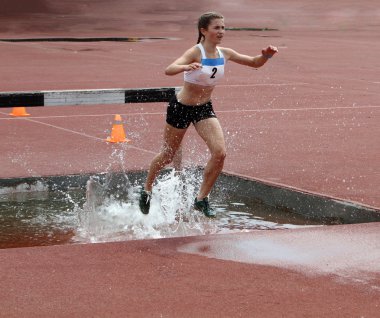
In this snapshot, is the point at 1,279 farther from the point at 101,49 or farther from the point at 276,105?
the point at 101,49

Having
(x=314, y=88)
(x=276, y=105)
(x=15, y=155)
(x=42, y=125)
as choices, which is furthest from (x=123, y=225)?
(x=314, y=88)

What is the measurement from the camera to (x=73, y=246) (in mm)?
7789

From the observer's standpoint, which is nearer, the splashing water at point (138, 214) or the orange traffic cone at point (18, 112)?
the splashing water at point (138, 214)

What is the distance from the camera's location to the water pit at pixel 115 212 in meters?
8.82

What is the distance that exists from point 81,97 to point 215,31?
6.28 feet

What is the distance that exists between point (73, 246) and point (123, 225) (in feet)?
4.56

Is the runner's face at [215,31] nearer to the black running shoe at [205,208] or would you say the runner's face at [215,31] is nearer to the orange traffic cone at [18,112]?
the black running shoe at [205,208]

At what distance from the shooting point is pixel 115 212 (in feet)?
31.4

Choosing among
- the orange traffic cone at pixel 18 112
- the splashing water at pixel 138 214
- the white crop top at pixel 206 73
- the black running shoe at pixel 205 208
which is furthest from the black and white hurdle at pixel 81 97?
the orange traffic cone at pixel 18 112

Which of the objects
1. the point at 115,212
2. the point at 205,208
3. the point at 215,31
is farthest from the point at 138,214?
the point at 215,31

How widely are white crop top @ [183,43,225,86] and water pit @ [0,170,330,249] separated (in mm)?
1274

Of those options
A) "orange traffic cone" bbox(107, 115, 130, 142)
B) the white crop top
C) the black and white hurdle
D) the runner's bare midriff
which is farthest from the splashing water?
"orange traffic cone" bbox(107, 115, 130, 142)

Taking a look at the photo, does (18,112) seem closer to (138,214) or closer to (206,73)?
(138,214)

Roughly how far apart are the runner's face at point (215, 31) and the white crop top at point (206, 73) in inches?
4.7
